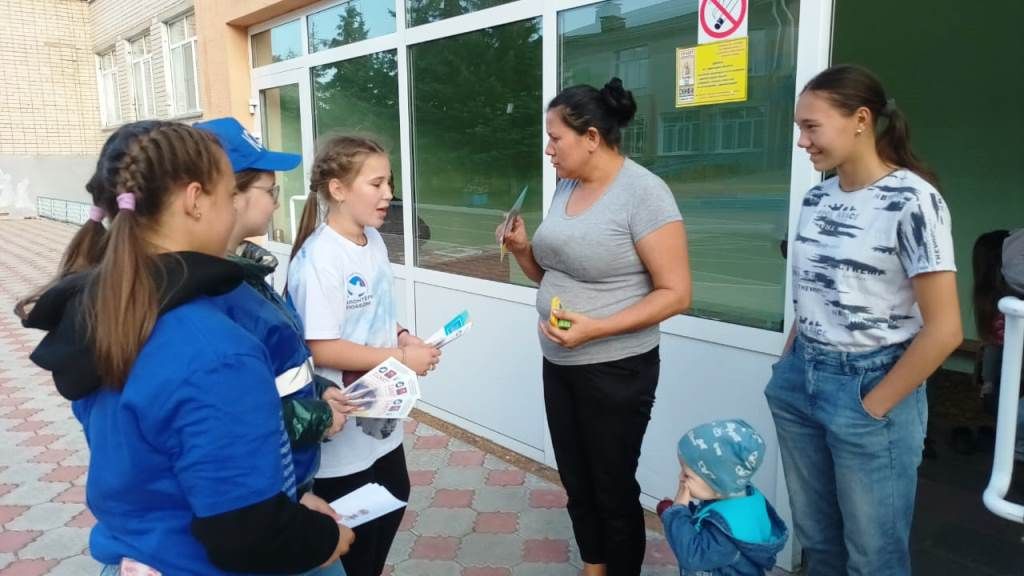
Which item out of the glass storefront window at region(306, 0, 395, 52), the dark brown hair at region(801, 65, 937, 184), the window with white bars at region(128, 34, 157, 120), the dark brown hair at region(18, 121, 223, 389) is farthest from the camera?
the window with white bars at region(128, 34, 157, 120)

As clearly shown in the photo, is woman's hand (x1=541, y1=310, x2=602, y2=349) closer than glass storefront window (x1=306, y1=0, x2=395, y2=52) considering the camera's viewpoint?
Yes

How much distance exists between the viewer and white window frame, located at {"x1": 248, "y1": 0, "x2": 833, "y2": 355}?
246cm

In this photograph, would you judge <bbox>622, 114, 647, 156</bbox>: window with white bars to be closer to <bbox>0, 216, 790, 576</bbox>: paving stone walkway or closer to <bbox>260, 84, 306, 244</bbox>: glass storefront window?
<bbox>0, 216, 790, 576</bbox>: paving stone walkway

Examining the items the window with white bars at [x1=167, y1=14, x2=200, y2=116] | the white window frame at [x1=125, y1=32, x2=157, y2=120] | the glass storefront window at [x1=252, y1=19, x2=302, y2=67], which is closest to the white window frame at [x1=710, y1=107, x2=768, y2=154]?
the glass storefront window at [x1=252, y1=19, x2=302, y2=67]

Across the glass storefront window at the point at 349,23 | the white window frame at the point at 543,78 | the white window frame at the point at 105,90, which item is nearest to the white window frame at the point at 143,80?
the white window frame at the point at 105,90

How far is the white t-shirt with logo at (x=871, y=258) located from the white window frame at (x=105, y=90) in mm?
16114

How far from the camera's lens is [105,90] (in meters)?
16.1

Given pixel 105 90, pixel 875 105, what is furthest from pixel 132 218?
pixel 105 90

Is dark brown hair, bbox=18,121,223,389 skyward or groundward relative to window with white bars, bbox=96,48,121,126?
groundward

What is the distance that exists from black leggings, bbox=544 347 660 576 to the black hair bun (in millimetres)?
757

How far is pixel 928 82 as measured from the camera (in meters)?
5.11

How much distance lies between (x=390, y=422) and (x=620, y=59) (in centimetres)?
207

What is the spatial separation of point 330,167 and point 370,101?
3.11 meters

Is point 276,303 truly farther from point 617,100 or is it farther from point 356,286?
point 617,100
